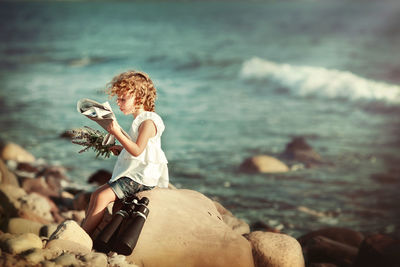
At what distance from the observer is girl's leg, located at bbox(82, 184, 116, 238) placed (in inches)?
140

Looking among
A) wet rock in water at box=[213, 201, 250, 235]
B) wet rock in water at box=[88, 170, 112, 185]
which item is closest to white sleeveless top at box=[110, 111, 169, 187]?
wet rock in water at box=[213, 201, 250, 235]

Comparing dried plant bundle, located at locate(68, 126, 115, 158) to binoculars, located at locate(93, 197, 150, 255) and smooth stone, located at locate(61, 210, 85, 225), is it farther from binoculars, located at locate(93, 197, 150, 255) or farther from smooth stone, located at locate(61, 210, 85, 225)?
smooth stone, located at locate(61, 210, 85, 225)

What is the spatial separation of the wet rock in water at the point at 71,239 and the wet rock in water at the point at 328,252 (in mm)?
2769

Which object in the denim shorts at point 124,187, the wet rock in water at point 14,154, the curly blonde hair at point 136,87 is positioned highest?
the curly blonde hair at point 136,87

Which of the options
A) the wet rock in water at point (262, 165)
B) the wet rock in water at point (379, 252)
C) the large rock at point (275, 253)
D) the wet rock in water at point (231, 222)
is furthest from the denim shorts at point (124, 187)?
the wet rock in water at point (262, 165)

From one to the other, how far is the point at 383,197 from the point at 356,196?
1.64ft

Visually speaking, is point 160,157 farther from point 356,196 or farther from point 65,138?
point 65,138

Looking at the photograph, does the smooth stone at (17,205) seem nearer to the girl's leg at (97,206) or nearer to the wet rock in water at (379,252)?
the girl's leg at (97,206)

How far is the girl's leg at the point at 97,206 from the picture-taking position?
11.7ft

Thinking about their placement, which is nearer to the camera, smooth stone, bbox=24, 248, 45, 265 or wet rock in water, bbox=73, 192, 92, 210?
smooth stone, bbox=24, 248, 45, 265

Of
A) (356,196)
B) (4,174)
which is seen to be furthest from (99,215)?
(356,196)

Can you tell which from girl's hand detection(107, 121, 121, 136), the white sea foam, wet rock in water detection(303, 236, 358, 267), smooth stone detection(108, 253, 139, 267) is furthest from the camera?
the white sea foam

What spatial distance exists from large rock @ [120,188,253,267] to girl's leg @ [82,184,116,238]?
0.27 meters

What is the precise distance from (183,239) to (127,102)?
3.49 feet
